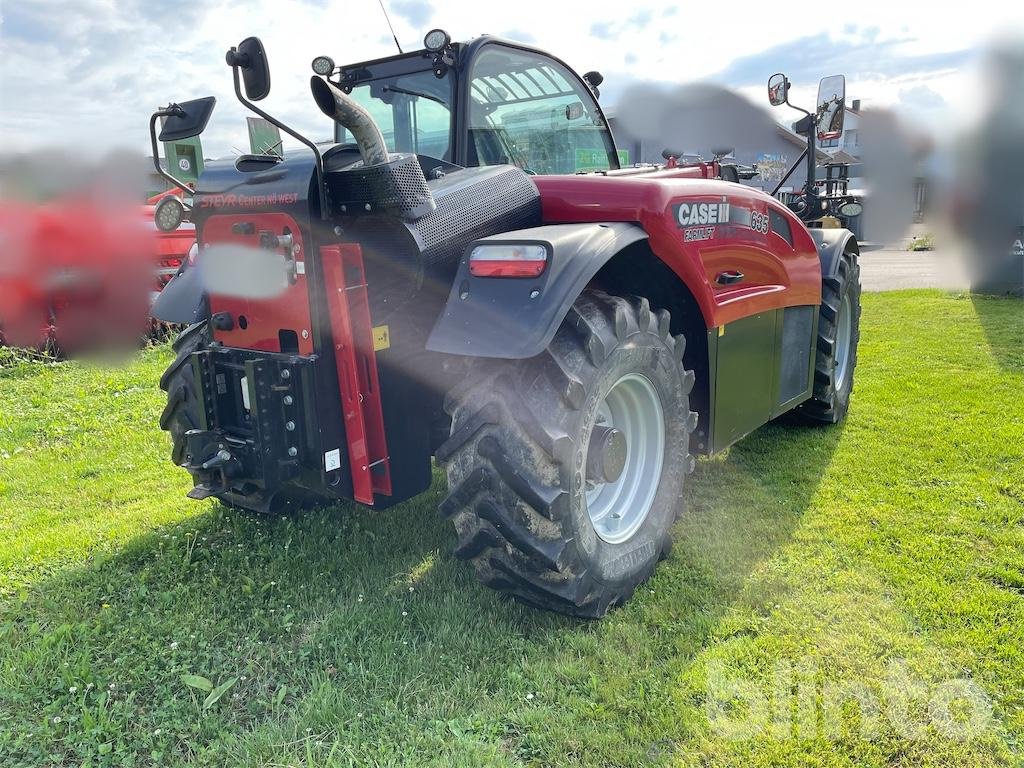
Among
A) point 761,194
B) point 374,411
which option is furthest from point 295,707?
point 761,194

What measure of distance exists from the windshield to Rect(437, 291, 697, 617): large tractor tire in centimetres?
121

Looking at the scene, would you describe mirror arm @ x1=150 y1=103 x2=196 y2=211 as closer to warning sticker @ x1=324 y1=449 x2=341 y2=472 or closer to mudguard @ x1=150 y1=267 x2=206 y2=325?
mudguard @ x1=150 y1=267 x2=206 y2=325

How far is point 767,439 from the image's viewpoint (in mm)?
4898

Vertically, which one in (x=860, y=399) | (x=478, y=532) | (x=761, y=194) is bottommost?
(x=860, y=399)

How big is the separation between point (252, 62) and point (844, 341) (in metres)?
4.35

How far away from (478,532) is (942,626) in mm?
1745

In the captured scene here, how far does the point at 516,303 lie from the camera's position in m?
2.47

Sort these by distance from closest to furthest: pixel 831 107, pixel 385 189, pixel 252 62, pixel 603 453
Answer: pixel 252 62
pixel 385 189
pixel 603 453
pixel 831 107

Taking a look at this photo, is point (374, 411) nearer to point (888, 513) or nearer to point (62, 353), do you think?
point (888, 513)

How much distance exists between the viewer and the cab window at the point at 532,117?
3.44 meters

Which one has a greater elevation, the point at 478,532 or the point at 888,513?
the point at 478,532

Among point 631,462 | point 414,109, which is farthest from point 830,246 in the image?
point 414,109

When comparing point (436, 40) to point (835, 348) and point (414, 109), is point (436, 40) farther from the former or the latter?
point (835, 348)

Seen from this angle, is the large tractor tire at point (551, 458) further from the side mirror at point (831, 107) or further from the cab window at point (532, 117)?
the side mirror at point (831, 107)
